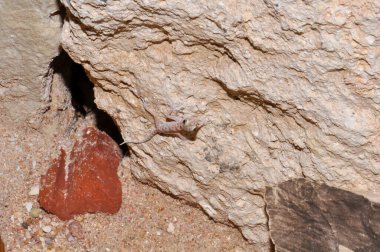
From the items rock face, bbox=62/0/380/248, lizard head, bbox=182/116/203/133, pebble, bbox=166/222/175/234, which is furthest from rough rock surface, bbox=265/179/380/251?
pebble, bbox=166/222/175/234

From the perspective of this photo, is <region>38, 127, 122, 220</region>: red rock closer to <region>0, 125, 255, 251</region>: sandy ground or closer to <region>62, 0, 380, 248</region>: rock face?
<region>0, 125, 255, 251</region>: sandy ground

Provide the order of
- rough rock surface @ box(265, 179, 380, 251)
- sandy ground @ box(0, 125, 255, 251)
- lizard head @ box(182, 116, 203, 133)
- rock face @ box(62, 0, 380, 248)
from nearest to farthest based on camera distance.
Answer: rock face @ box(62, 0, 380, 248) < rough rock surface @ box(265, 179, 380, 251) < lizard head @ box(182, 116, 203, 133) < sandy ground @ box(0, 125, 255, 251)

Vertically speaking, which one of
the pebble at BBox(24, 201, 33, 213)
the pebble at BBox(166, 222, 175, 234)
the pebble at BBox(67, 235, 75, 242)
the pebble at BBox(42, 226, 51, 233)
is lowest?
the pebble at BBox(42, 226, 51, 233)

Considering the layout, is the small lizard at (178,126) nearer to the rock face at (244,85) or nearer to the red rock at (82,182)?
the rock face at (244,85)

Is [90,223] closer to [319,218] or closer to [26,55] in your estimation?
[26,55]

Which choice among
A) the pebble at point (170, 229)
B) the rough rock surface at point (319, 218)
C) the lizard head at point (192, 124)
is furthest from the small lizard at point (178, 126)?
the pebble at point (170, 229)
